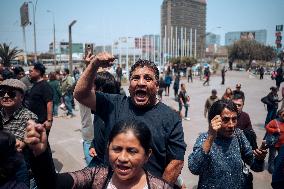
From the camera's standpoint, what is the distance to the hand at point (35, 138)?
1352 millimetres

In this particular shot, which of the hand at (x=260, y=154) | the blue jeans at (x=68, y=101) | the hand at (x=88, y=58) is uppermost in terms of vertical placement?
the hand at (x=88, y=58)

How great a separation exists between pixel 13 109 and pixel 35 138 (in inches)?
88.1

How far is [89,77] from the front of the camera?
2330mm

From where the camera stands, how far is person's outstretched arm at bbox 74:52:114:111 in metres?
2.27

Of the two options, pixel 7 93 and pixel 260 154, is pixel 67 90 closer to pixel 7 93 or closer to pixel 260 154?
pixel 7 93

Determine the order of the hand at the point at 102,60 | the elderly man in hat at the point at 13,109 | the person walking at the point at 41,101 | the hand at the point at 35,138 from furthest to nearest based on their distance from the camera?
the person walking at the point at 41,101, the elderly man in hat at the point at 13,109, the hand at the point at 102,60, the hand at the point at 35,138

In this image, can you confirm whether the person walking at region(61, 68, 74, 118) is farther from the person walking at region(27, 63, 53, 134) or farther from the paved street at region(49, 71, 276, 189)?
the person walking at region(27, 63, 53, 134)

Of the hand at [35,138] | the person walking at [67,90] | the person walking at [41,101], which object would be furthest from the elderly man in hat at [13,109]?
the person walking at [67,90]

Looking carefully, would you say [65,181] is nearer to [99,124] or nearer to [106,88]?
[99,124]

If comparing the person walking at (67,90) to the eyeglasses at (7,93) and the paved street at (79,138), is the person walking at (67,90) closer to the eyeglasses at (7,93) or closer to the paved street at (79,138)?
the paved street at (79,138)

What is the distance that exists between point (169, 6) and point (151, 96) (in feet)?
529

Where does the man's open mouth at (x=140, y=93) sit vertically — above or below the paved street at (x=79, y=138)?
above

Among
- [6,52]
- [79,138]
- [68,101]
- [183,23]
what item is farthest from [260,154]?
[183,23]

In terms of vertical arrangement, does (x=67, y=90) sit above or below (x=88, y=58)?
below
